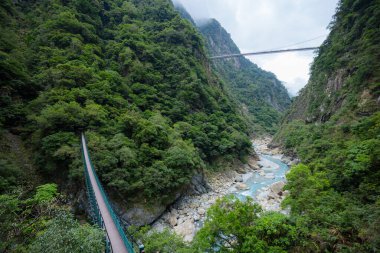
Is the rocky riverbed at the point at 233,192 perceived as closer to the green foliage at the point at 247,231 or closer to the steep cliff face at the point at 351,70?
the green foliage at the point at 247,231

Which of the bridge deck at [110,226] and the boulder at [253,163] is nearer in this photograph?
the bridge deck at [110,226]

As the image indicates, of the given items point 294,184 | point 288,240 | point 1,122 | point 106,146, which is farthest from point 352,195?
point 1,122

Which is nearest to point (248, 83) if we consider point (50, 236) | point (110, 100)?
point (110, 100)

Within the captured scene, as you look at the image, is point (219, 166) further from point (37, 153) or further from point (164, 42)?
point (164, 42)

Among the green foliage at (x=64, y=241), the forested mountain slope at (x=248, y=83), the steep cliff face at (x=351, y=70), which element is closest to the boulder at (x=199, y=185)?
the green foliage at (x=64, y=241)

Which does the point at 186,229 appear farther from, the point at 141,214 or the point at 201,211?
the point at 141,214
